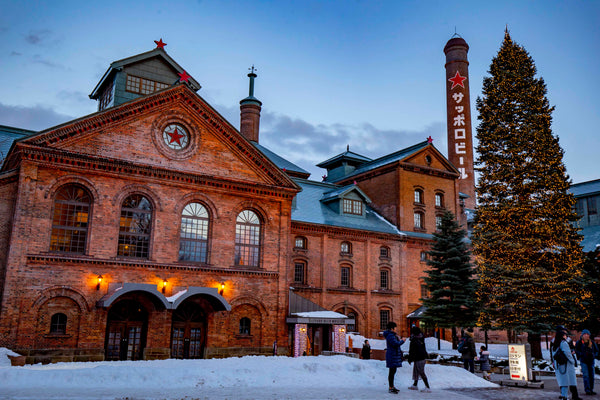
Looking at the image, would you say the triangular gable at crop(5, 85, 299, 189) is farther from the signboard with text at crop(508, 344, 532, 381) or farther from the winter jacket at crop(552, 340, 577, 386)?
the winter jacket at crop(552, 340, 577, 386)

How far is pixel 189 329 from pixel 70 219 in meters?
7.71

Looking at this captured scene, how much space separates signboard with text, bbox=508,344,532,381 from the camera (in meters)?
16.8

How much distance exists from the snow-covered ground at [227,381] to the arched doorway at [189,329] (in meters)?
7.71

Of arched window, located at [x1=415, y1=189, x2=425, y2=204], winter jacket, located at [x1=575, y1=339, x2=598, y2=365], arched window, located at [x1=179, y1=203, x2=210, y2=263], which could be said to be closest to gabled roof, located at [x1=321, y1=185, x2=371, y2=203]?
arched window, located at [x1=415, y1=189, x2=425, y2=204]

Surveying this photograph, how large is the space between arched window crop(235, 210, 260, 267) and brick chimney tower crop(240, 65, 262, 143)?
75.0 ft

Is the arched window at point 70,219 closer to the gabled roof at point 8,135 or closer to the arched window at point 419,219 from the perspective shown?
the gabled roof at point 8,135

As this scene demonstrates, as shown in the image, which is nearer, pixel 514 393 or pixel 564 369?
pixel 564 369

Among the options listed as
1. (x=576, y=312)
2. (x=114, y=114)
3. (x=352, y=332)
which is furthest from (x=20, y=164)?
(x=576, y=312)

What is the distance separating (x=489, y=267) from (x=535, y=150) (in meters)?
6.93

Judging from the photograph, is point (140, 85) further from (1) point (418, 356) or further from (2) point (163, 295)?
(1) point (418, 356)

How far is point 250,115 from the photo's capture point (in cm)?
5081

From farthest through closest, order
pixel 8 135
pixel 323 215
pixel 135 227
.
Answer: pixel 323 215, pixel 8 135, pixel 135 227

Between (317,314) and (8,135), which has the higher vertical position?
(8,135)

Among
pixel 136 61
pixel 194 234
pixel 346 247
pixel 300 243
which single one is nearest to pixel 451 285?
pixel 346 247
